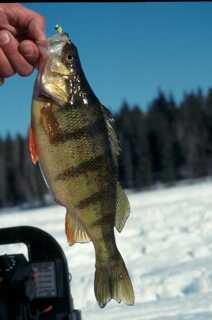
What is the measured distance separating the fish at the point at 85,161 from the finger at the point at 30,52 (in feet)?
0.62

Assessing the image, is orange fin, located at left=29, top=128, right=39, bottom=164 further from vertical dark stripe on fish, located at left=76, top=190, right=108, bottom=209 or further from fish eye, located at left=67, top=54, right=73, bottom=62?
fish eye, located at left=67, top=54, right=73, bottom=62

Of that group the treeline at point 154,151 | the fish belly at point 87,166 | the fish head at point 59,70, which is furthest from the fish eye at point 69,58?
the treeline at point 154,151

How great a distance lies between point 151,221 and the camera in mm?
14117

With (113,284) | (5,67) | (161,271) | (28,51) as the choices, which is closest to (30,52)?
(28,51)

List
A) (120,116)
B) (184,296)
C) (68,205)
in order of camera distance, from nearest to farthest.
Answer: (68,205) → (184,296) → (120,116)

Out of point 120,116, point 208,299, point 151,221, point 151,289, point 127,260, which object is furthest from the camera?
point 120,116

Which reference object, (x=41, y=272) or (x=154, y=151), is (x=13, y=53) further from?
(x=154, y=151)

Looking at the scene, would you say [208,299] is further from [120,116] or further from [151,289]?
[120,116]

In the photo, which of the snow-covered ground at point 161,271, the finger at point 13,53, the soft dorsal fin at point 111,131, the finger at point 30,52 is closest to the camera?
the soft dorsal fin at point 111,131

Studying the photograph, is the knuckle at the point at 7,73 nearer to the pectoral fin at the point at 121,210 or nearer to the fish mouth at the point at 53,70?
the fish mouth at the point at 53,70

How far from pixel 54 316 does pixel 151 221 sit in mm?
11237

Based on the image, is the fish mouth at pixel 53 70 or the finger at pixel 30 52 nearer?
the fish mouth at pixel 53 70

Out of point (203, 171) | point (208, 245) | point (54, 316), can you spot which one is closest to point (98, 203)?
point (54, 316)

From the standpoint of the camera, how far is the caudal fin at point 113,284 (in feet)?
6.57
